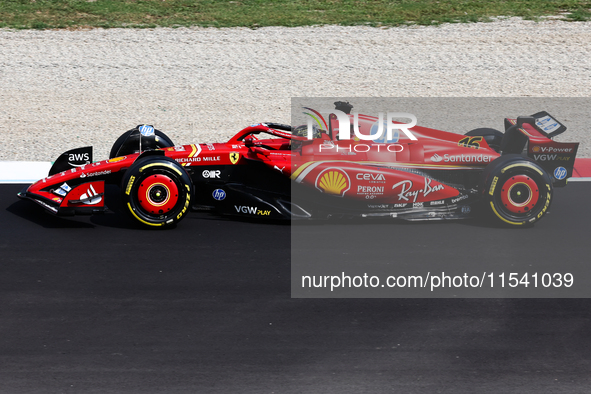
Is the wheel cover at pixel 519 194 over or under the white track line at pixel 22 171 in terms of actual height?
over

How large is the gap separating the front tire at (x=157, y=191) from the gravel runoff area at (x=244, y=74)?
4.14 m

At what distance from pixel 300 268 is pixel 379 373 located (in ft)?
6.70

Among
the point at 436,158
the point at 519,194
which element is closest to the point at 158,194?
the point at 436,158

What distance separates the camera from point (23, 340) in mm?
5289

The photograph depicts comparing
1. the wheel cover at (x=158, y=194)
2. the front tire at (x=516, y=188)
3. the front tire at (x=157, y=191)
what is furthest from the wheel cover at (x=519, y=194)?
the wheel cover at (x=158, y=194)

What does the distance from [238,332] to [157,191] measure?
2637mm

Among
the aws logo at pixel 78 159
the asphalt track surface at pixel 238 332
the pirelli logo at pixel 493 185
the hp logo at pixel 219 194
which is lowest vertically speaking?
the asphalt track surface at pixel 238 332

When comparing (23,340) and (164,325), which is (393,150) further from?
(23,340)

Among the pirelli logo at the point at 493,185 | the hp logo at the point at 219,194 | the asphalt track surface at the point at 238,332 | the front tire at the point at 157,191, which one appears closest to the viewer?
the asphalt track surface at the point at 238,332

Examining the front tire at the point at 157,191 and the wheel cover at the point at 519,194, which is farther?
the wheel cover at the point at 519,194

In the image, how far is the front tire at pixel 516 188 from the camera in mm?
7926

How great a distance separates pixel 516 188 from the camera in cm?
797

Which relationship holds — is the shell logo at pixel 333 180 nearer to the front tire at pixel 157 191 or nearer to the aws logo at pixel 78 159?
the front tire at pixel 157 191

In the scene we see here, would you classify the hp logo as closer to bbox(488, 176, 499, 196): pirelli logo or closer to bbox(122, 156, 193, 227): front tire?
bbox(122, 156, 193, 227): front tire
